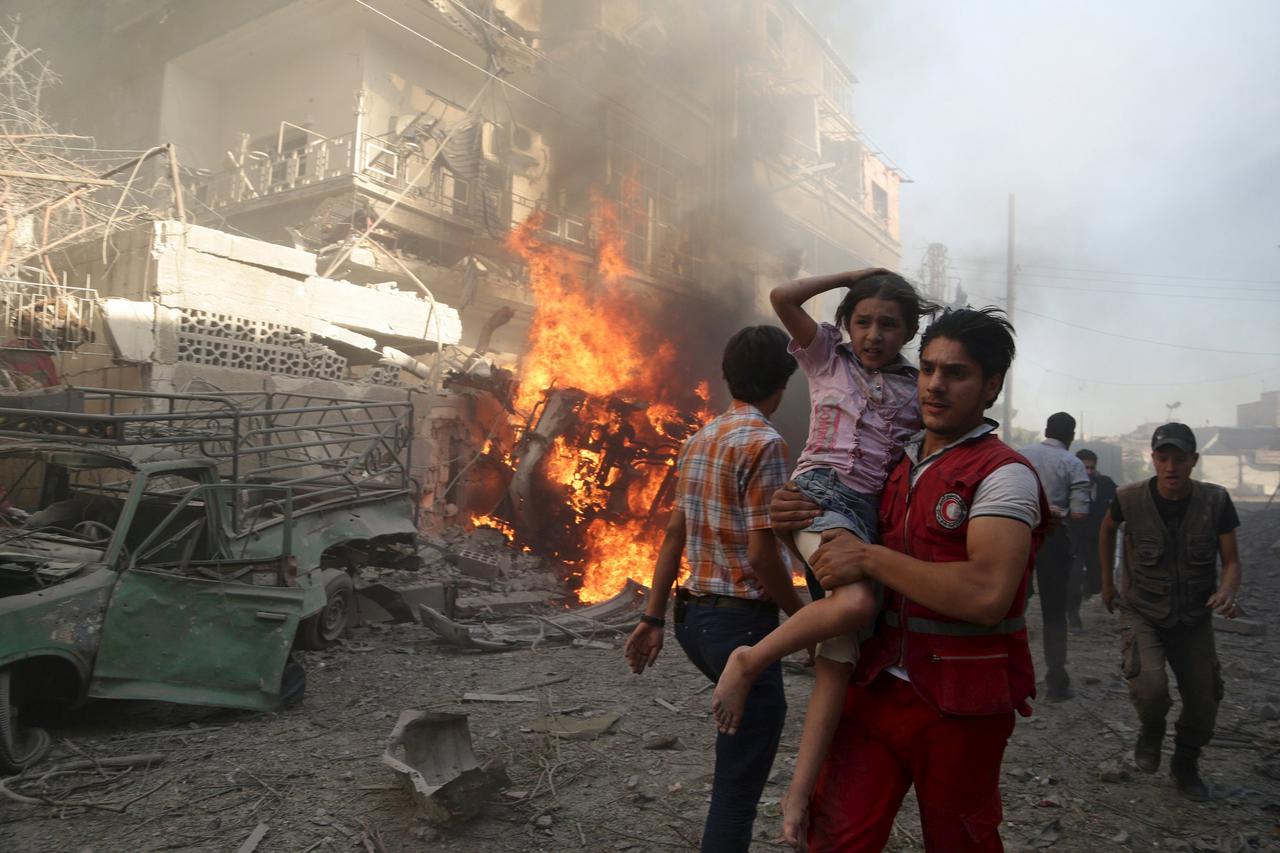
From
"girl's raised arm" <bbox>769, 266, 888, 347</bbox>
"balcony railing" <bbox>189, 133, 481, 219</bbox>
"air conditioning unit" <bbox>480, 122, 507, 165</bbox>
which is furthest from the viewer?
"air conditioning unit" <bbox>480, 122, 507, 165</bbox>

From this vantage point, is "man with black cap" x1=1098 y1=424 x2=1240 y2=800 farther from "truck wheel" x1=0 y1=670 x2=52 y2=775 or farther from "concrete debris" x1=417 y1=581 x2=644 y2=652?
"truck wheel" x1=0 y1=670 x2=52 y2=775

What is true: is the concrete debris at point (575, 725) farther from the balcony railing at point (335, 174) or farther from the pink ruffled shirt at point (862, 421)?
the balcony railing at point (335, 174)

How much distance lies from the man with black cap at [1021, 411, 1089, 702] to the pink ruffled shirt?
399 cm

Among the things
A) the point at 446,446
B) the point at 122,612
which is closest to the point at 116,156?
the point at 446,446

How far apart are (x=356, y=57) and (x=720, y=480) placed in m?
17.3

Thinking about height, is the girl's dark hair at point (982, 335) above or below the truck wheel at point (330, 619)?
above

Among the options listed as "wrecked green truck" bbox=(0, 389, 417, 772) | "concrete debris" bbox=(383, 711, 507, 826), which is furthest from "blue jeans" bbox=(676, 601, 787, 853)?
"wrecked green truck" bbox=(0, 389, 417, 772)

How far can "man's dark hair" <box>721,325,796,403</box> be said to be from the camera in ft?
8.52

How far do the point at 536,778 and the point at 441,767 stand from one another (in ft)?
1.76

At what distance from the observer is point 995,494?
5.52ft

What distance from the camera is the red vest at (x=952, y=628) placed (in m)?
1.70

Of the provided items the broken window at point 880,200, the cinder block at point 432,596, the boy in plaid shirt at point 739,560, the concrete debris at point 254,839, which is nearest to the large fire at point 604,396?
the cinder block at point 432,596

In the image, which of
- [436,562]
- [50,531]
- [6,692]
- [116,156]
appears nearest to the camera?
[6,692]

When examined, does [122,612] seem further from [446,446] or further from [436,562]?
[446,446]
